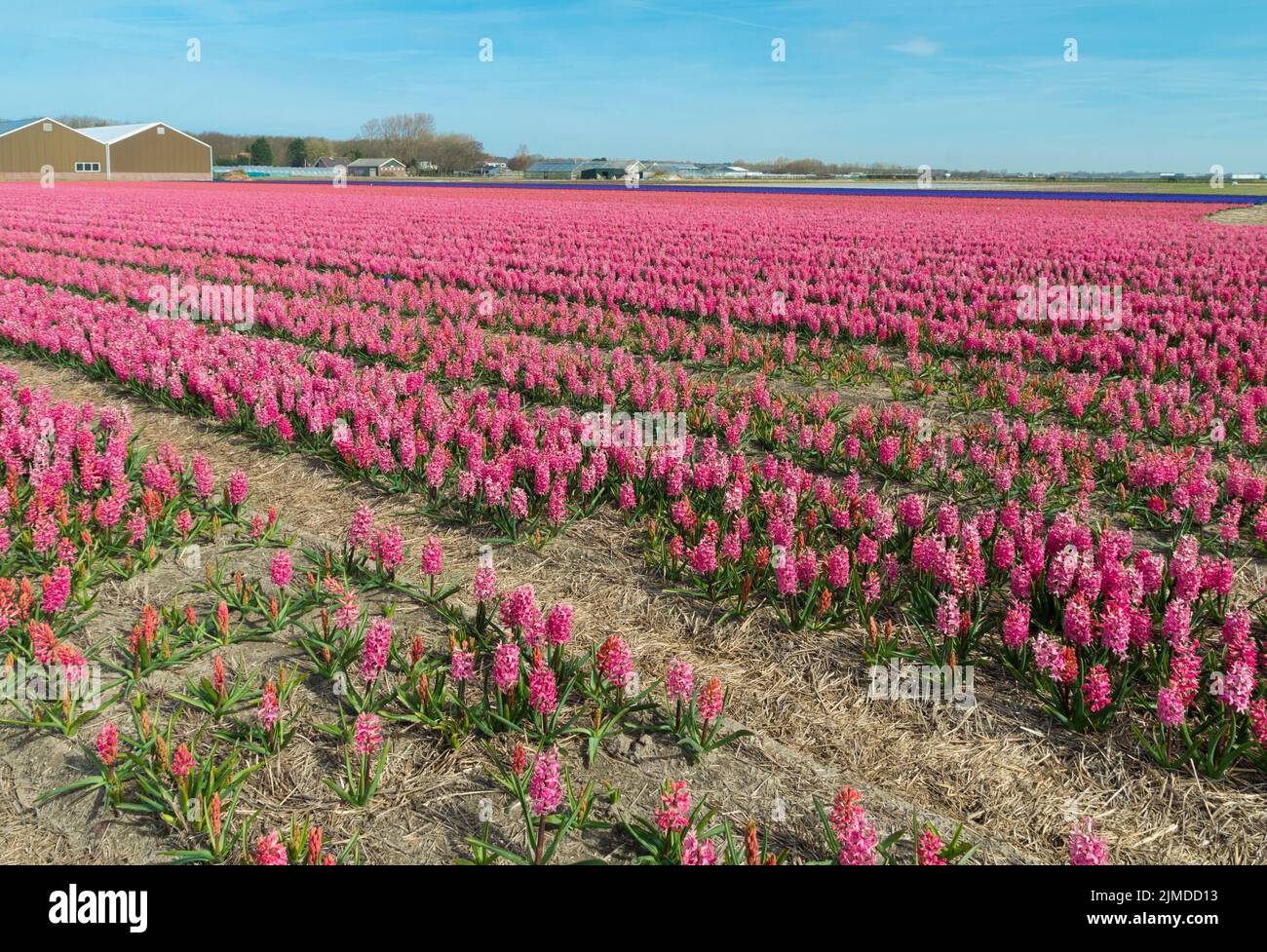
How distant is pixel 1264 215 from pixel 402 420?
5674 centimetres

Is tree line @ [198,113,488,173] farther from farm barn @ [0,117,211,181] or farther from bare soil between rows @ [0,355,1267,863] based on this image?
bare soil between rows @ [0,355,1267,863]

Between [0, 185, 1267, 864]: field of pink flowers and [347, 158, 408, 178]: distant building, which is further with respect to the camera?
[347, 158, 408, 178]: distant building

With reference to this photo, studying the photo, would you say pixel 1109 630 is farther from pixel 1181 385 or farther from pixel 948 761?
pixel 1181 385

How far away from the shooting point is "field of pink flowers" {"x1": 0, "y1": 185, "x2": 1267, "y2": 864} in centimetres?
394

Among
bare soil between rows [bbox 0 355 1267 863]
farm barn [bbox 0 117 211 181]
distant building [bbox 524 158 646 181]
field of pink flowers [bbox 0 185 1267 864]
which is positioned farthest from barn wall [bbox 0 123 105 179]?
bare soil between rows [bbox 0 355 1267 863]

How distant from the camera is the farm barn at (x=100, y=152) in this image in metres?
86.9

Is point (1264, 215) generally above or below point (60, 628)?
above

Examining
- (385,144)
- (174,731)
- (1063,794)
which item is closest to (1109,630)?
(1063,794)

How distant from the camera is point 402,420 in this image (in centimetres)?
775

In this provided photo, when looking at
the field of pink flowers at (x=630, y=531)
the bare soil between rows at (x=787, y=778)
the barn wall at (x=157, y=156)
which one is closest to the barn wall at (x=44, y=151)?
the barn wall at (x=157, y=156)

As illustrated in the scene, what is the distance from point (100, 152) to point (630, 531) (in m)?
108

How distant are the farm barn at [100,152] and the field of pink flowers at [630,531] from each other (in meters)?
94.5

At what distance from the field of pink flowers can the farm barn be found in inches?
3720

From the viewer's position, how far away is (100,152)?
89750 millimetres
